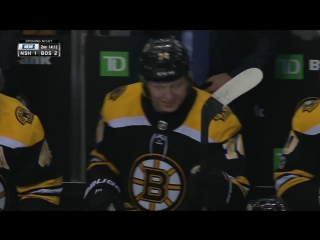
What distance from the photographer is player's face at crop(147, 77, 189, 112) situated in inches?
122

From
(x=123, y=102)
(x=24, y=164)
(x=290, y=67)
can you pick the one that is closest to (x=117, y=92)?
(x=123, y=102)

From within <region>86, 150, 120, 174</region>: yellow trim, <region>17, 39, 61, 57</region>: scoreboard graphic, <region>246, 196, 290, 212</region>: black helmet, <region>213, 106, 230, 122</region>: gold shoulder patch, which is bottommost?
<region>246, 196, 290, 212</region>: black helmet

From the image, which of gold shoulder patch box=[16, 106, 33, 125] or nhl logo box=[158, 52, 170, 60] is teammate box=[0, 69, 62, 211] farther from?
nhl logo box=[158, 52, 170, 60]

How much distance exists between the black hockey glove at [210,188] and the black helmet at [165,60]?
15.4 inches

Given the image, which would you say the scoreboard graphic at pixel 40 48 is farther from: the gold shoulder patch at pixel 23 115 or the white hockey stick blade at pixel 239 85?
the white hockey stick blade at pixel 239 85

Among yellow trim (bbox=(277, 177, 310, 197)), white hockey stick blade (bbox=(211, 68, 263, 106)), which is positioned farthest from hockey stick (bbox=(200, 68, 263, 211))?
yellow trim (bbox=(277, 177, 310, 197))

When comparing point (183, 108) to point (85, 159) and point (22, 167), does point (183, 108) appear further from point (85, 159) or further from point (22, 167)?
point (22, 167)

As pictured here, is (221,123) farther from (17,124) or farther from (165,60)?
(17,124)

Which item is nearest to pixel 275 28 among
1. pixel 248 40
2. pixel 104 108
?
pixel 248 40

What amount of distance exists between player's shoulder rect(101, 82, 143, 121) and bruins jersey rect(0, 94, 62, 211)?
11.4 inches

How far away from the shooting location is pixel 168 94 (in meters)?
3.13

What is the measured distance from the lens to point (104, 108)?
10.4 feet

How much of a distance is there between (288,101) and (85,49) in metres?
0.85

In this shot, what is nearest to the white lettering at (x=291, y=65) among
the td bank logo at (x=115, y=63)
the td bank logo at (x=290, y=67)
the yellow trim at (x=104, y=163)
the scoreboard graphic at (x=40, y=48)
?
the td bank logo at (x=290, y=67)
